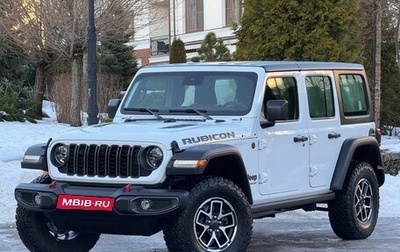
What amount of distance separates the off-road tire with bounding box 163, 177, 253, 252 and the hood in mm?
406

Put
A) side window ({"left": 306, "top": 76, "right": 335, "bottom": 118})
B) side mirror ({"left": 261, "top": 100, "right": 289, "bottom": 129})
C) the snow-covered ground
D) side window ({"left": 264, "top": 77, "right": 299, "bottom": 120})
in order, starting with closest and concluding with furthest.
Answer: side mirror ({"left": 261, "top": 100, "right": 289, "bottom": 129}), side window ({"left": 264, "top": 77, "right": 299, "bottom": 120}), side window ({"left": 306, "top": 76, "right": 335, "bottom": 118}), the snow-covered ground

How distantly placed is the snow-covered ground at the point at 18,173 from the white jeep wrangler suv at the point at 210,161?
10.7ft

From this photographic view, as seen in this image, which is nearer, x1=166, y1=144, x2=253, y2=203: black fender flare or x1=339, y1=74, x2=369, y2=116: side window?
x1=166, y1=144, x2=253, y2=203: black fender flare

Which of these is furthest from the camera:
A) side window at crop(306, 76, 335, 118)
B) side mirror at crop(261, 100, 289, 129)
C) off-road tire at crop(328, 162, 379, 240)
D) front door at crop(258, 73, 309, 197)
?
off-road tire at crop(328, 162, 379, 240)

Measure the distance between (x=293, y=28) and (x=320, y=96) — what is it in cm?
956

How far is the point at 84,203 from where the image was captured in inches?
316

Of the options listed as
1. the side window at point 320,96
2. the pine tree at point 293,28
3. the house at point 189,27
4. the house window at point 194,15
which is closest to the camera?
the side window at point 320,96

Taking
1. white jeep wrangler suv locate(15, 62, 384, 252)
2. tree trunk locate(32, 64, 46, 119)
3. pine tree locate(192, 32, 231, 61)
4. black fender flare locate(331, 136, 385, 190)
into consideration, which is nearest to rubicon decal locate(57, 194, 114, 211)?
white jeep wrangler suv locate(15, 62, 384, 252)

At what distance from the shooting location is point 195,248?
799 cm

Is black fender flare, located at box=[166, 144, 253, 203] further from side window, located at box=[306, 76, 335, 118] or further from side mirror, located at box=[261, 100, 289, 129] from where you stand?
side window, located at box=[306, 76, 335, 118]

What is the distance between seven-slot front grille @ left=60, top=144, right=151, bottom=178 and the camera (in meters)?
8.05

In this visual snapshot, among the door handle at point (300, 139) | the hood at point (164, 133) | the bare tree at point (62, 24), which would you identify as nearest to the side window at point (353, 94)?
the door handle at point (300, 139)

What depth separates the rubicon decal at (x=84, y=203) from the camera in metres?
7.91

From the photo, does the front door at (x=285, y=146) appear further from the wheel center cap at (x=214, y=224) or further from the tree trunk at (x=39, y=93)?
the tree trunk at (x=39, y=93)
